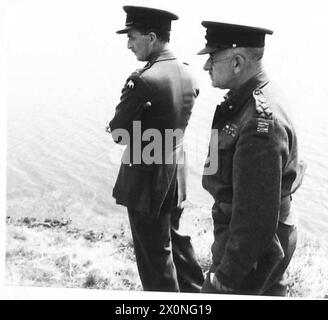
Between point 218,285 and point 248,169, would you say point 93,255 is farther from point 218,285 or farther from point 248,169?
point 248,169

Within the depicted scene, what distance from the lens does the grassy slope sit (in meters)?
4.11

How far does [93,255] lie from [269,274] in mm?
2110

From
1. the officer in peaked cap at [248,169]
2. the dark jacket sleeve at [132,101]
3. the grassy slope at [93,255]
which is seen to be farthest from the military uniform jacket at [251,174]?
the grassy slope at [93,255]

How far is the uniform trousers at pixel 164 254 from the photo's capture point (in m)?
3.76

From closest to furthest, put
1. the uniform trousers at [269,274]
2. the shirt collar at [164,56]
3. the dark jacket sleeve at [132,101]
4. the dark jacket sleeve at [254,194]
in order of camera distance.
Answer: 1. the dark jacket sleeve at [254,194]
2. the uniform trousers at [269,274]
3. the dark jacket sleeve at [132,101]
4. the shirt collar at [164,56]

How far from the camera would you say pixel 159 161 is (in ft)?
12.4

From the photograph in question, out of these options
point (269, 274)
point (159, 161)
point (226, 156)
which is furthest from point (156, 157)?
point (269, 274)

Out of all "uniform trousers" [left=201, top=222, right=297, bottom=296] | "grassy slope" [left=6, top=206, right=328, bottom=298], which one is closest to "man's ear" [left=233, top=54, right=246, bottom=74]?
"uniform trousers" [left=201, top=222, right=297, bottom=296]

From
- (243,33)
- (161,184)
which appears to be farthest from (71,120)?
(243,33)

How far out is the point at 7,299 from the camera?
13.8 feet

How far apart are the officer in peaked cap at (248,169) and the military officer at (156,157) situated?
0.79m

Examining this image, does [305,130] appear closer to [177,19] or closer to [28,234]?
[177,19]

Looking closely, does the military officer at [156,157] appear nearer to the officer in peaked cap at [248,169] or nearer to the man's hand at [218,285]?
the officer in peaked cap at [248,169]
